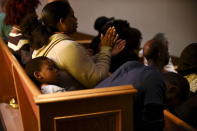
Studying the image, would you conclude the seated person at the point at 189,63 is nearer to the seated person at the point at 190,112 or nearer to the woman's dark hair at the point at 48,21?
the seated person at the point at 190,112

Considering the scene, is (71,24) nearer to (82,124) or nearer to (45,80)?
(45,80)

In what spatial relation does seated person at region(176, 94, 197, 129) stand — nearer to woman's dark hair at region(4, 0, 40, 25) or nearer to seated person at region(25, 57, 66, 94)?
seated person at region(25, 57, 66, 94)

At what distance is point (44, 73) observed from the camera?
159cm

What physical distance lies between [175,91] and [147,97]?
41 centimetres

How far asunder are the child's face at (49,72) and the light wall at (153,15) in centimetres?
292

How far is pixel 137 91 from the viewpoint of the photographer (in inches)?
50.4

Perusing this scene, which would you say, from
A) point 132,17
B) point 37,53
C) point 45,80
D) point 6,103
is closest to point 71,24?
point 37,53

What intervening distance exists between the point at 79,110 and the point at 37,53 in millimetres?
594

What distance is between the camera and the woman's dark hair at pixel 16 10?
7.96 feet

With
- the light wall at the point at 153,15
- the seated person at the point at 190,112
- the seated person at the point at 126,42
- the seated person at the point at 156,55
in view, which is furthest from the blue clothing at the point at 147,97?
the light wall at the point at 153,15

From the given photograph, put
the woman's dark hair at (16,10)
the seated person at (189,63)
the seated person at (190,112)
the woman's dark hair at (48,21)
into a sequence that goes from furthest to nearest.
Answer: the woman's dark hair at (16,10) → the seated person at (189,63) → the woman's dark hair at (48,21) → the seated person at (190,112)

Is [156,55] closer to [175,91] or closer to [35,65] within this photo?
[175,91]

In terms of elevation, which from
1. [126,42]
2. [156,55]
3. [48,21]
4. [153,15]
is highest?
[48,21]

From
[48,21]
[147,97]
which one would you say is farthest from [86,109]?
[48,21]
